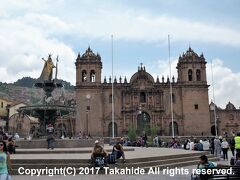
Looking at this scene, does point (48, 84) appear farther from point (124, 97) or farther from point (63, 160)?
point (124, 97)

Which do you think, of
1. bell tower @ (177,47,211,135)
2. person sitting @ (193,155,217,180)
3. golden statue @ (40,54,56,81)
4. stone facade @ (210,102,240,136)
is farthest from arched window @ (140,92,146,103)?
person sitting @ (193,155,217,180)

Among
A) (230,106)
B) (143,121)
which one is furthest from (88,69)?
(230,106)

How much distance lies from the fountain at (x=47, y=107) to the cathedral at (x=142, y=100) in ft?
94.4

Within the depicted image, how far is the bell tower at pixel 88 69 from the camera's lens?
49.0 meters

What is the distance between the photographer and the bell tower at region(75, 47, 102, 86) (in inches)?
1928

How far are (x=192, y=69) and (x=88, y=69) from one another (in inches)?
622

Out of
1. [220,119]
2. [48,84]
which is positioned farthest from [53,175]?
[220,119]

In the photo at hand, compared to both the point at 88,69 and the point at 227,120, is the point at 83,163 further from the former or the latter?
the point at 227,120

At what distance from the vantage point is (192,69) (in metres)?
50.2

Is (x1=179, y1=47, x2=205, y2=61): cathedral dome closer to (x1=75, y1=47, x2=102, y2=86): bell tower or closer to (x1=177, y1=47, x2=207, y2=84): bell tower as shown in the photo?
(x1=177, y1=47, x2=207, y2=84): bell tower

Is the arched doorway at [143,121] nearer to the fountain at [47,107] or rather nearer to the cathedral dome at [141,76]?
the cathedral dome at [141,76]

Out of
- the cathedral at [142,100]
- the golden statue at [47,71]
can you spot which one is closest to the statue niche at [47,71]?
the golden statue at [47,71]

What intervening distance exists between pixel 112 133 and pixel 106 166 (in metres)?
37.4

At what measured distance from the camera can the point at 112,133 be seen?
47906 millimetres
